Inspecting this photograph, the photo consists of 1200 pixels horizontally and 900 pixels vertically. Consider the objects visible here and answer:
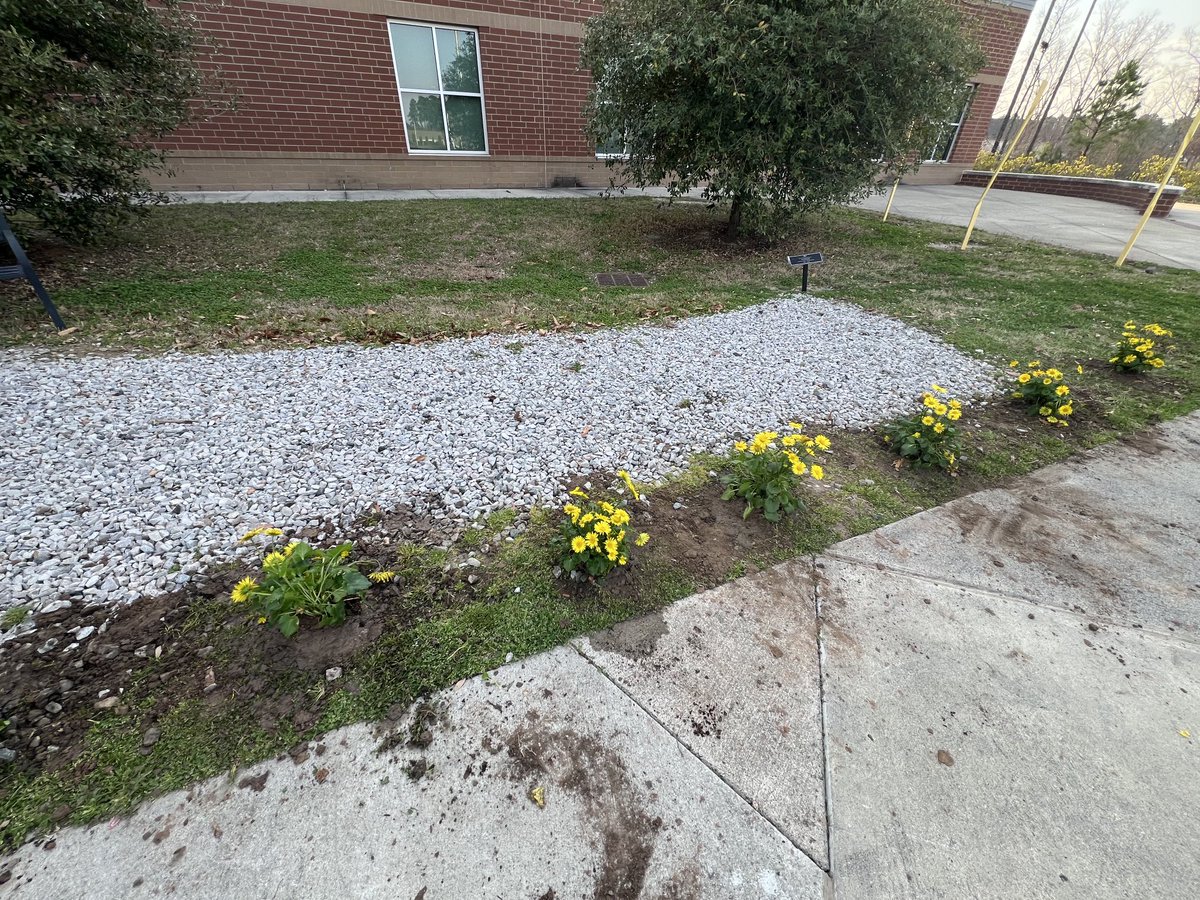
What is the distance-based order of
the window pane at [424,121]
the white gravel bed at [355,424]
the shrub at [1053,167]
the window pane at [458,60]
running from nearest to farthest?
the white gravel bed at [355,424] < the window pane at [458,60] < the window pane at [424,121] < the shrub at [1053,167]

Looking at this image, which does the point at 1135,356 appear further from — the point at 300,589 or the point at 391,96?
the point at 391,96

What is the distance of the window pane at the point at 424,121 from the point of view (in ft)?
32.5

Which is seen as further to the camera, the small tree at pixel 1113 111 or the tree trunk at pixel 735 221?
the small tree at pixel 1113 111

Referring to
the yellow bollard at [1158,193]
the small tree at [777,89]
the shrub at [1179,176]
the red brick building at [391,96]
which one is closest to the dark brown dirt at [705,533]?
the small tree at [777,89]

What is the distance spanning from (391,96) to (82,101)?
5.88m

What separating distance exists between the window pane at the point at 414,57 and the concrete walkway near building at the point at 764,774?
11.2 metres

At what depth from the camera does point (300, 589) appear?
1.94 m

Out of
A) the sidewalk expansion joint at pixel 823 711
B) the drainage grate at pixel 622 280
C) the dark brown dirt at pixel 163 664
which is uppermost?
the drainage grate at pixel 622 280

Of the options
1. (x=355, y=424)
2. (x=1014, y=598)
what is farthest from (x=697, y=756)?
(x=355, y=424)

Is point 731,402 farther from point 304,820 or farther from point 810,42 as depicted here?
point 810,42

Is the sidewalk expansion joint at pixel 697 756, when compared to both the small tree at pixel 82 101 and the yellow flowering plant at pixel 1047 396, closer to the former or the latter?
the yellow flowering plant at pixel 1047 396

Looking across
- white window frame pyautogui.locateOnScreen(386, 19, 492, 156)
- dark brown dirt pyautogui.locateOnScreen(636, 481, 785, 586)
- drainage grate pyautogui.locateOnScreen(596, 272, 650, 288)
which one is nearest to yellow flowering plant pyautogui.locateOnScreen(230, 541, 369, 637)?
dark brown dirt pyautogui.locateOnScreen(636, 481, 785, 586)

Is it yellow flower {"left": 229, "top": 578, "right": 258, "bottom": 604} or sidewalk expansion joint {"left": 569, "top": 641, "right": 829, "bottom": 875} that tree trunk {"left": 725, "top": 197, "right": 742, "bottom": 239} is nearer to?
sidewalk expansion joint {"left": 569, "top": 641, "right": 829, "bottom": 875}

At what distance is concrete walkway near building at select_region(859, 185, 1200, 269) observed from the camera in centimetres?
892
